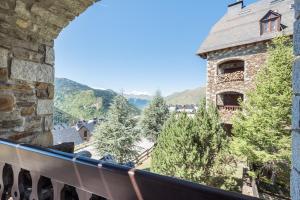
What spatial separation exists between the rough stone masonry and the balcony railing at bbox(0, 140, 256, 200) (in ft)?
2.75

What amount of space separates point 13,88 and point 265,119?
699 centimetres

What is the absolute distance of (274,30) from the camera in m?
9.94

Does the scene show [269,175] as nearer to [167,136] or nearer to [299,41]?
[167,136]

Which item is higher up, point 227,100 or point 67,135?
point 227,100

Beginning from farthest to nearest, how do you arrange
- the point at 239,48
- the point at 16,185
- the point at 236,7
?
the point at 236,7 < the point at 239,48 < the point at 16,185

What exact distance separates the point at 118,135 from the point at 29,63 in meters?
11.9

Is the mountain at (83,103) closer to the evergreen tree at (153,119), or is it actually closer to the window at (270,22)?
the evergreen tree at (153,119)

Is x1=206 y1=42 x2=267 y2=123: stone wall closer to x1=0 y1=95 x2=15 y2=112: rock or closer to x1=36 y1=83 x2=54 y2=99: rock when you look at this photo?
x1=36 y1=83 x2=54 y2=99: rock

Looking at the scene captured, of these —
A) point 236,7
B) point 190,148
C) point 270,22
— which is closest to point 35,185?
point 190,148

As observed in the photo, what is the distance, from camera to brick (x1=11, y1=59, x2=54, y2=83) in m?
1.95

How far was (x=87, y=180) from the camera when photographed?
83 centimetres

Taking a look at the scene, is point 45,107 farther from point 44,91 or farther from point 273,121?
point 273,121

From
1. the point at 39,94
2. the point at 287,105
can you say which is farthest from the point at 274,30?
the point at 39,94

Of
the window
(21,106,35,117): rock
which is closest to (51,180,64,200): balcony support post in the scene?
(21,106,35,117): rock
